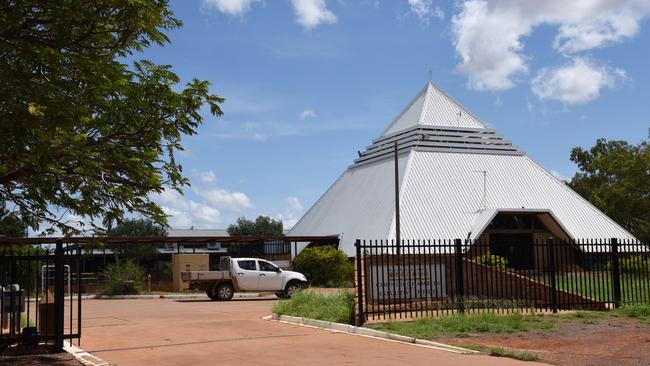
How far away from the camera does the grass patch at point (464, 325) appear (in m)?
14.3

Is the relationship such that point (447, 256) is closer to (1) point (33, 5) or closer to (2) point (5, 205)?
(2) point (5, 205)

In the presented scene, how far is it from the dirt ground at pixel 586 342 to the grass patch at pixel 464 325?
1.31ft

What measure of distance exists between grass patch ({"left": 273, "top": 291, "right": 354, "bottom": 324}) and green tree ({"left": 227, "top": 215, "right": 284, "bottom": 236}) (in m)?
78.8

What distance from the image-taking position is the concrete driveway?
37.9ft

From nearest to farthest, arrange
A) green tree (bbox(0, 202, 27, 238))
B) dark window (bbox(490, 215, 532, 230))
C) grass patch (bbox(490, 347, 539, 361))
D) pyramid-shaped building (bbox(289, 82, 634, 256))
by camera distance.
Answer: grass patch (bbox(490, 347, 539, 361)) → green tree (bbox(0, 202, 27, 238)) → pyramid-shaped building (bbox(289, 82, 634, 256)) → dark window (bbox(490, 215, 532, 230))

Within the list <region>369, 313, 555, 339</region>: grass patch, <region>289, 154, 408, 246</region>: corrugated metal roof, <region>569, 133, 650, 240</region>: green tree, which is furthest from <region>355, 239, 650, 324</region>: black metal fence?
<region>569, 133, 650, 240</region>: green tree

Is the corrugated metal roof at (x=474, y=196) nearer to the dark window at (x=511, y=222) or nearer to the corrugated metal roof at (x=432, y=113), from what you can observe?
the dark window at (x=511, y=222)

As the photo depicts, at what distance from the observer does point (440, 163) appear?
53.1m

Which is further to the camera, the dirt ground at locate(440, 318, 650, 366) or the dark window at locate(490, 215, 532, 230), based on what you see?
the dark window at locate(490, 215, 532, 230)

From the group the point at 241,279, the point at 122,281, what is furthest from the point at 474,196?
the point at 122,281

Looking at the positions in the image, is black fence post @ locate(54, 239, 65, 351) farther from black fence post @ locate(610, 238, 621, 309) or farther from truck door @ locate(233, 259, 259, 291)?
truck door @ locate(233, 259, 259, 291)

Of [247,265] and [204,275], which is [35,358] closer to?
[204,275]

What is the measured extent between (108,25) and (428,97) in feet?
170

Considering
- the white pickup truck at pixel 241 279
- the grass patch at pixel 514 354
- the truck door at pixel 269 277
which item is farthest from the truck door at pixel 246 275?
the grass patch at pixel 514 354
